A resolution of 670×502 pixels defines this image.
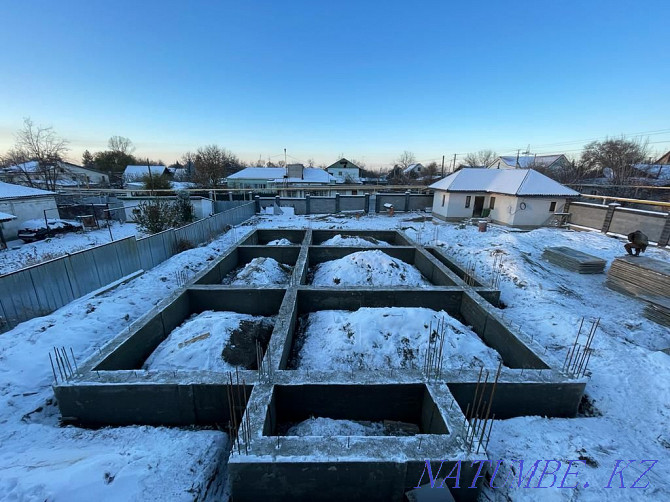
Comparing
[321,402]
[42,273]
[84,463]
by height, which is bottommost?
[321,402]

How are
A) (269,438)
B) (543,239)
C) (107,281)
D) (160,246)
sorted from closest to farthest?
(269,438) < (107,281) < (160,246) < (543,239)

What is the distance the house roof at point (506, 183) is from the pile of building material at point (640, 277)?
9294mm

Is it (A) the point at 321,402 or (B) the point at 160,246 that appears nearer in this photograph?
(A) the point at 321,402

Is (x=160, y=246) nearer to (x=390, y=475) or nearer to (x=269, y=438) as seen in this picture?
(x=269, y=438)

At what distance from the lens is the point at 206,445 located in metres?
4.17

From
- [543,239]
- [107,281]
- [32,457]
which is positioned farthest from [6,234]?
[543,239]

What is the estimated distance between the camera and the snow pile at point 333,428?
15.4ft

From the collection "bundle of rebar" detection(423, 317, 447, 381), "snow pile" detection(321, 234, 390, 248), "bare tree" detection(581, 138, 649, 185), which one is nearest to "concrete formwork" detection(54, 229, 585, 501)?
"bundle of rebar" detection(423, 317, 447, 381)

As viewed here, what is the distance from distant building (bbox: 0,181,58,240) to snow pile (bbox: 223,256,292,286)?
1607cm

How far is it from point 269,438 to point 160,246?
1042 cm

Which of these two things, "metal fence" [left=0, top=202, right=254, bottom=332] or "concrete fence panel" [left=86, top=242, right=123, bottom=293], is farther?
"concrete fence panel" [left=86, top=242, right=123, bottom=293]

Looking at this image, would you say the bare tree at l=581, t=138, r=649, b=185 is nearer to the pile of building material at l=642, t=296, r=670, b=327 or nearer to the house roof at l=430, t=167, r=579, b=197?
the house roof at l=430, t=167, r=579, b=197

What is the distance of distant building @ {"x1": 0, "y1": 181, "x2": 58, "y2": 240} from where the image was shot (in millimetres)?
16812

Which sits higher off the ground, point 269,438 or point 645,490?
point 269,438
